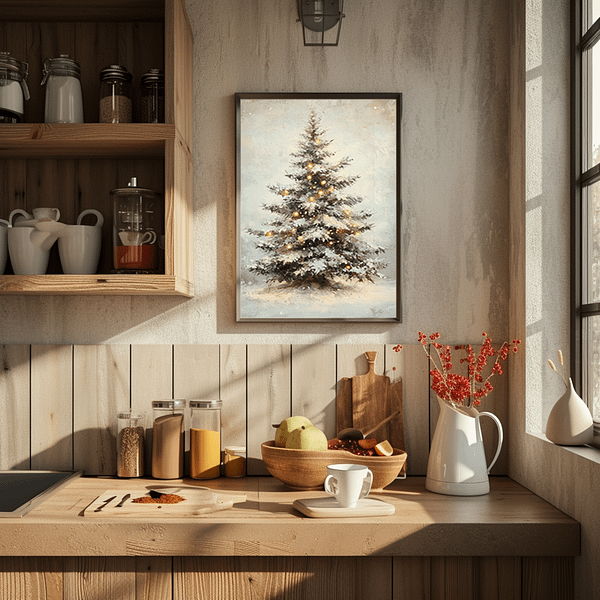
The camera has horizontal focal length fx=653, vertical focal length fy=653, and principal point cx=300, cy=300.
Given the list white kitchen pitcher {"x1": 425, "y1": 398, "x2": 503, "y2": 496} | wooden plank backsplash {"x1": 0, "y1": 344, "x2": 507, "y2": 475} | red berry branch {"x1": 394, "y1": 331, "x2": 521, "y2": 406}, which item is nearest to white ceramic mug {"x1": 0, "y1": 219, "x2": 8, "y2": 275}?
wooden plank backsplash {"x1": 0, "y1": 344, "x2": 507, "y2": 475}

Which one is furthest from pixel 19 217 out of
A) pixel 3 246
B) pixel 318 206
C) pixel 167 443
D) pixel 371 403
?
pixel 371 403

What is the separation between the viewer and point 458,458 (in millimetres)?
1902

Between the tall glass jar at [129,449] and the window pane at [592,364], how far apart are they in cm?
139

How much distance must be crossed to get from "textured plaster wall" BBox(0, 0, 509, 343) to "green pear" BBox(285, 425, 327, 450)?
0.39m

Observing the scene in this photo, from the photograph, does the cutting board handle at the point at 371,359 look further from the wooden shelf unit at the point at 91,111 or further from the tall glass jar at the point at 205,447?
the wooden shelf unit at the point at 91,111

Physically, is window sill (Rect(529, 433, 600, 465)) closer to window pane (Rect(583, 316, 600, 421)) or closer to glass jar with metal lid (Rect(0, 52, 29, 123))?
window pane (Rect(583, 316, 600, 421))

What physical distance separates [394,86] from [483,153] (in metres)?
0.38

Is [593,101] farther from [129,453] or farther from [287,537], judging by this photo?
[129,453]

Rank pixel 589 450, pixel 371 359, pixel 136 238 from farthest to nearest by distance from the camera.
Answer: pixel 371 359, pixel 136 238, pixel 589 450

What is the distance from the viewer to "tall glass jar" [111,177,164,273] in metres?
1.98

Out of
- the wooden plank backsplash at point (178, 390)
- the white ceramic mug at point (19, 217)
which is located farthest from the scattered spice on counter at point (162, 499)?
the white ceramic mug at point (19, 217)

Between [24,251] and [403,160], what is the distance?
127 centimetres

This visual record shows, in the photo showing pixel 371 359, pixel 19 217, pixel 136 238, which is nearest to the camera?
pixel 136 238

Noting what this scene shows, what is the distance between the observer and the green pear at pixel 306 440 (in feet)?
6.28
